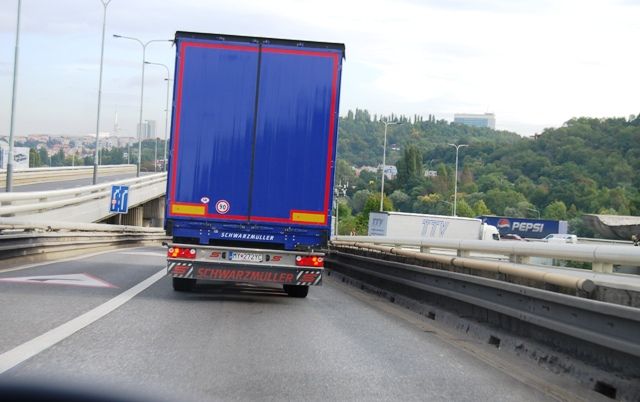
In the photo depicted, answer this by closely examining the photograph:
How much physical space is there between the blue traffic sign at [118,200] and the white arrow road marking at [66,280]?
93.9 ft

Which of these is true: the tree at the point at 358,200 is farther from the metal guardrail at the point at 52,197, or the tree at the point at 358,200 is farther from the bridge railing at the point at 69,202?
the bridge railing at the point at 69,202

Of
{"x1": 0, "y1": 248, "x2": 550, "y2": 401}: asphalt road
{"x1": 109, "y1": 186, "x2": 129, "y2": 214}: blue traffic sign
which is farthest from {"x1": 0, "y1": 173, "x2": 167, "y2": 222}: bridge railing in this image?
{"x1": 0, "y1": 248, "x2": 550, "y2": 401}: asphalt road

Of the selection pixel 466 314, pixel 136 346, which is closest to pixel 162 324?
pixel 136 346

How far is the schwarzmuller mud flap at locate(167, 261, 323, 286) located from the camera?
45.5ft

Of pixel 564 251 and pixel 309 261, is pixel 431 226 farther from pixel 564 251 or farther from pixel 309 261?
pixel 564 251

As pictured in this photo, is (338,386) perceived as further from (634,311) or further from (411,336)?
(411,336)

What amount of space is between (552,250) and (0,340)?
632cm

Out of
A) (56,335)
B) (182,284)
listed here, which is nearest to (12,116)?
(182,284)

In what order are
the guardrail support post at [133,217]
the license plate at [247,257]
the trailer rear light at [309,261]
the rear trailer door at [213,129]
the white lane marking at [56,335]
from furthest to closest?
the guardrail support post at [133,217] → the trailer rear light at [309,261] → the license plate at [247,257] → the rear trailer door at [213,129] → the white lane marking at [56,335]

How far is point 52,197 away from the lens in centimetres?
3291

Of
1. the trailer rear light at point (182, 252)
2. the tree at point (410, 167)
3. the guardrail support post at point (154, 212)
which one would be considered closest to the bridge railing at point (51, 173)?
the guardrail support post at point (154, 212)

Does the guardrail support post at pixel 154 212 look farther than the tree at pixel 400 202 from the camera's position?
No

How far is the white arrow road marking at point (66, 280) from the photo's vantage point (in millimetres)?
15086

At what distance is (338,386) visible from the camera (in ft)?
24.3
